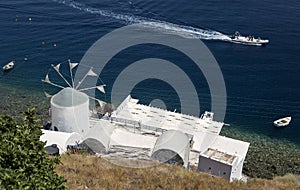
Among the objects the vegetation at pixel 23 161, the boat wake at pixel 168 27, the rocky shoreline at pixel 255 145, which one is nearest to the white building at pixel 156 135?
the rocky shoreline at pixel 255 145

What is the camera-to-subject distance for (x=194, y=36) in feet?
270

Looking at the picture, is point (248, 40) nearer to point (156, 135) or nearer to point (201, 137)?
point (201, 137)

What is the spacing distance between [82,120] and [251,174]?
20044mm

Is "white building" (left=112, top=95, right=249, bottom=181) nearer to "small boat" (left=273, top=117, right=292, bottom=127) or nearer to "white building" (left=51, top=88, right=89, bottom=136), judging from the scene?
"white building" (left=51, top=88, right=89, bottom=136)

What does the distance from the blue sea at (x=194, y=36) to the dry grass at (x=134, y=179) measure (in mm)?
33171

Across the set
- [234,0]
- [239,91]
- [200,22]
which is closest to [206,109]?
[239,91]

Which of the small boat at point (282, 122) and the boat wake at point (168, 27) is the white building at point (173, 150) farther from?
the boat wake at point (168, 27)

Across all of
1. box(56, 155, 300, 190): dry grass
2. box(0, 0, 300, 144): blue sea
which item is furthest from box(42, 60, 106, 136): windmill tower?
box(0, 0, 300, 144): blue sea

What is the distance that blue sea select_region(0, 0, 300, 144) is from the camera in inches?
2488

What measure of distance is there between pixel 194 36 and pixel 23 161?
69.2 metres

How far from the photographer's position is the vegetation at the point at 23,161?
1488 cm

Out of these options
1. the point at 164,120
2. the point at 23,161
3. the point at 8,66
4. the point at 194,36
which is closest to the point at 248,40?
the point at 194,36

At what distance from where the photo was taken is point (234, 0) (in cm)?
10225

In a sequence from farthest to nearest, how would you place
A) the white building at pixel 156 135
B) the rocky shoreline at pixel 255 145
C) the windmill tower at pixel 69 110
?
the rocky shoreline at pixel 255 145, the windmill tower at pixel 69 110, the white building at pixel 156 135
